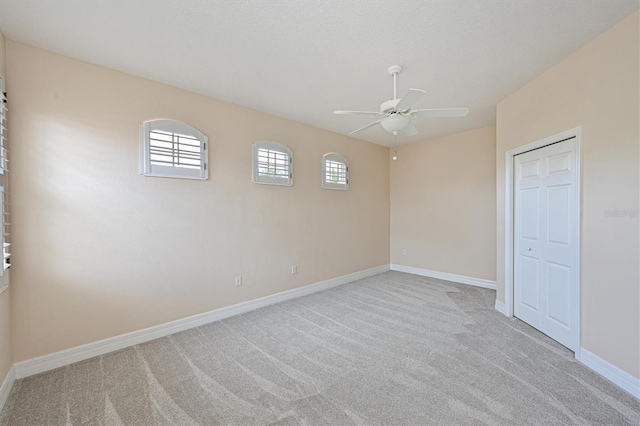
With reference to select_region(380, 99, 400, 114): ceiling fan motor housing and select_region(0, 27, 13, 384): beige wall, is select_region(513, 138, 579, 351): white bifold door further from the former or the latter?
select_region(0, 27, 13, 384): beige wall

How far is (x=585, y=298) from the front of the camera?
7.91ft

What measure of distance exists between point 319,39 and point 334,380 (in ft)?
9.27

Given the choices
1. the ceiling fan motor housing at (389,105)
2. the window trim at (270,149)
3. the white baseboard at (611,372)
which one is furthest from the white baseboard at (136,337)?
the white baseboard at (611,372)

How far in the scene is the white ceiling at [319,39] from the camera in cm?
190

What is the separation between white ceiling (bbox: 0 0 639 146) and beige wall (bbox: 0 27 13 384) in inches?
10.2

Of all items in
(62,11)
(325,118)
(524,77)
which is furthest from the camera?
(325,118)

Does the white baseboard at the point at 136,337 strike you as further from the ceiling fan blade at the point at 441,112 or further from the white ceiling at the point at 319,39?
the ceiling fan blade at the point at 441,112

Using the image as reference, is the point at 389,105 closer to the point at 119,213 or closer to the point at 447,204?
the point at 119,213

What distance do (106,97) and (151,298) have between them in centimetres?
212

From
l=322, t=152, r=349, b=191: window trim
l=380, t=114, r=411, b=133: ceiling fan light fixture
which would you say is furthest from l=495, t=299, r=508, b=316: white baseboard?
l=322, t=152, r=349, b=191: window trim

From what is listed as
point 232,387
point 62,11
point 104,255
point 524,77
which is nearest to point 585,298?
point 524,77

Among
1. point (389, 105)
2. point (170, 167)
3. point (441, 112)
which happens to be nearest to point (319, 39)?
point (389, 105)

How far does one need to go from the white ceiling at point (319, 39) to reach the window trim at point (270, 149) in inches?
31.8

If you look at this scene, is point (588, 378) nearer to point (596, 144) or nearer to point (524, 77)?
point (596, 144)
